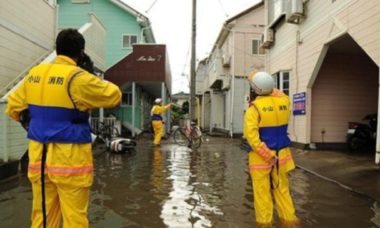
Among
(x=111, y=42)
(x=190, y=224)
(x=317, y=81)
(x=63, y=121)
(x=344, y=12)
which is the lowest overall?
(x=190, y=224)

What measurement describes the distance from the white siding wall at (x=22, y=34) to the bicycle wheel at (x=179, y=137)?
22.8 feet

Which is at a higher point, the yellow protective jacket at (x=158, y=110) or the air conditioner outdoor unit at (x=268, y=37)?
the air conditioner outdoor unit at (x=268, y=37)

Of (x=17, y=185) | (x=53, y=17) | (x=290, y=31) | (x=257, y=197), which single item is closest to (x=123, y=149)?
(x=53, y=17)

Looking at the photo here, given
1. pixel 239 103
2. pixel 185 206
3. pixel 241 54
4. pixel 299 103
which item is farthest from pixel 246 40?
pixel 185 206

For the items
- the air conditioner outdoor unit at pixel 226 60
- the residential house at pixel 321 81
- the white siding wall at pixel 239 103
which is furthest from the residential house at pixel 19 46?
the air conditioner outdoor unit at pixel 226 60

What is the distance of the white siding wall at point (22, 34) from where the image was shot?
1031cm

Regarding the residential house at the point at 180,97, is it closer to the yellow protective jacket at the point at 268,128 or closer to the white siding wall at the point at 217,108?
the white siding wall at the point at 217,108

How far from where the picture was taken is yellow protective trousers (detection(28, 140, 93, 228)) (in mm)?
3318

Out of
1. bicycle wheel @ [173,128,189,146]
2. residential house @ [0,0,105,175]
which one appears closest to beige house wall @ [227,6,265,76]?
bicycle wheel @ [173,128,189,146]

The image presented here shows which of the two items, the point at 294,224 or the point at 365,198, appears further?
the point at 365,198

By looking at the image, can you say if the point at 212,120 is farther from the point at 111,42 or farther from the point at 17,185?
the point at 17,185

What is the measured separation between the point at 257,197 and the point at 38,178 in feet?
7.90

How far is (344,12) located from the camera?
1118 centimetres

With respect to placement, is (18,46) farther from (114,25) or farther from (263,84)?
(114,25)
